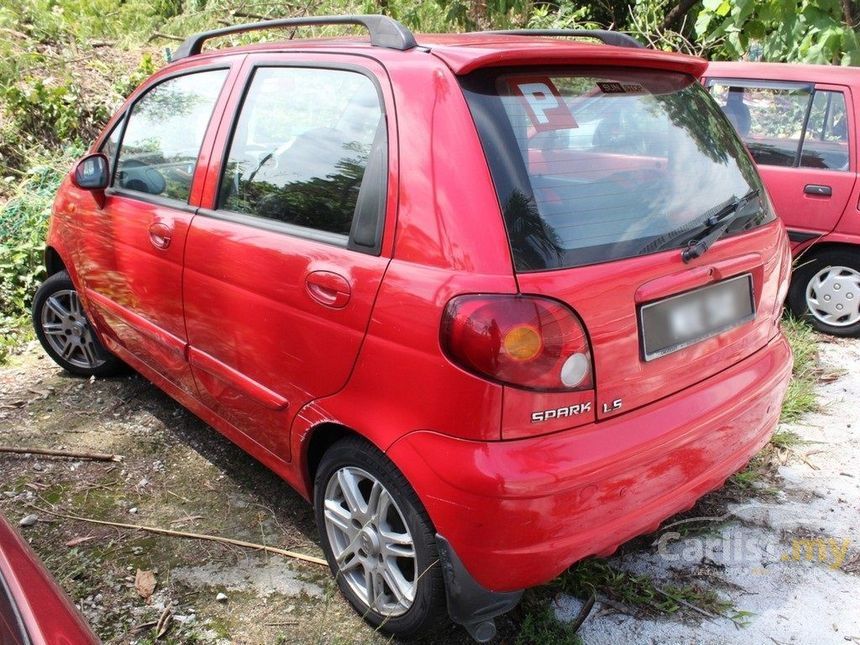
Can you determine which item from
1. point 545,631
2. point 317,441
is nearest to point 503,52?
point 317,441

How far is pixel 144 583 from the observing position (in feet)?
8.33

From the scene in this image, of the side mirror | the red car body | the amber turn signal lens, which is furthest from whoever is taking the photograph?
the red car body

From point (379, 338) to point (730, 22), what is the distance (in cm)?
615

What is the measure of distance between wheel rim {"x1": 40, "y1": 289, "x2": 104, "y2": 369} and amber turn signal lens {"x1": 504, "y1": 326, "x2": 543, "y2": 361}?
300 centimetres

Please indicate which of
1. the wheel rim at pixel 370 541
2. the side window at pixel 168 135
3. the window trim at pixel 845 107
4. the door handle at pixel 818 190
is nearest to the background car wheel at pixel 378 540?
the wheel rim at pixel 370 541

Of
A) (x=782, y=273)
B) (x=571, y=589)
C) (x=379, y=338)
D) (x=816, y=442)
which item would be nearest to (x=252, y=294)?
(x=379, y=338)

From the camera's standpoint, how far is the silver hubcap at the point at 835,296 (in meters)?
4.78

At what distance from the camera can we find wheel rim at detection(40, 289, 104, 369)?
4008 millimetres

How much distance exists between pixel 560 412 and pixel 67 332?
10.7 feet

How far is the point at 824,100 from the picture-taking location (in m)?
4.84

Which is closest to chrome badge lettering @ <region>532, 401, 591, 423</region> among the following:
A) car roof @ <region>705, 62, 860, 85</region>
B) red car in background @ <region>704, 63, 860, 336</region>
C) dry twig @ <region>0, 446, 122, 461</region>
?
dry twig @ <region>0, 446, 122, 461</region>

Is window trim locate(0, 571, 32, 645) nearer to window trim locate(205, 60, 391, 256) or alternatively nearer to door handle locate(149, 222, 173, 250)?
window trim locate(205, 60, 391, 256)

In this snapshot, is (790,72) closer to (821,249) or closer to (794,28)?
(821,249)

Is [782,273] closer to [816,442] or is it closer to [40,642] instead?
[816,442]
